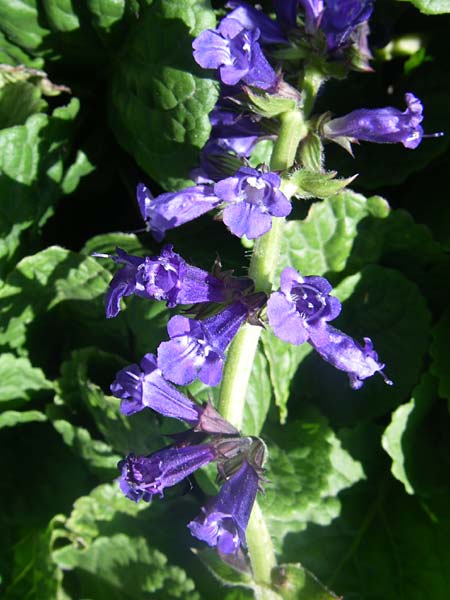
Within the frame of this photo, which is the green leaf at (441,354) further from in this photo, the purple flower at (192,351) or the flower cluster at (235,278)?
the purple flower at (192,351)

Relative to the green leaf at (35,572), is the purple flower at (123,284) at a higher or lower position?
higher

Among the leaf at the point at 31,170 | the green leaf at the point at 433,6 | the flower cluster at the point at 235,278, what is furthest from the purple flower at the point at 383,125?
the leaf at the point at 31,170

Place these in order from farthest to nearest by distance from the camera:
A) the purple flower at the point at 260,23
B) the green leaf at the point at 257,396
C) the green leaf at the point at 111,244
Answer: the green leaf at the point at 111,244, the green leaf at the point at 257,396, the purple flower at the point at 260,23

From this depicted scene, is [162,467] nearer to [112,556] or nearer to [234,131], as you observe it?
[234,131]

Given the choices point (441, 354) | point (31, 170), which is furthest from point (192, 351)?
point (441, 354)

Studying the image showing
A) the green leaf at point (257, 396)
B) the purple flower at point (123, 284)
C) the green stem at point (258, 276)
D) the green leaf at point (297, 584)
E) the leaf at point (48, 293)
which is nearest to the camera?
the purple flower at point (123, 284)

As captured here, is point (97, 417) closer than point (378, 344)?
Yes
